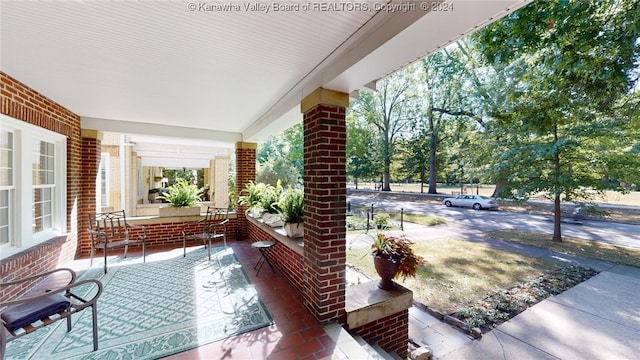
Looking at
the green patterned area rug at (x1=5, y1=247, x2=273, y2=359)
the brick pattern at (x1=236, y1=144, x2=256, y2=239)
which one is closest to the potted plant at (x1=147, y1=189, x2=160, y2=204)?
the brick pattern at (x1=236, y1=144, x2=256, y2=239)

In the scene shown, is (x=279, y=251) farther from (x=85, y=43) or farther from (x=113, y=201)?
(x=113, y=201)

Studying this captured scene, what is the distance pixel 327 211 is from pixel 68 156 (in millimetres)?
5256

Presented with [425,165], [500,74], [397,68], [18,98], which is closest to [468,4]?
[397,68]

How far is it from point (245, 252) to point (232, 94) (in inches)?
132

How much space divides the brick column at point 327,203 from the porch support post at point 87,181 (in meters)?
5.21

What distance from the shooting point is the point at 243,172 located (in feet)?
22.6

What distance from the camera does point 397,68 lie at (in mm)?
2434

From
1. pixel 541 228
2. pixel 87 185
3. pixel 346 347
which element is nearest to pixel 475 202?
pixel 541 228

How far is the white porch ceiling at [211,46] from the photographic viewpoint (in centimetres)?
184

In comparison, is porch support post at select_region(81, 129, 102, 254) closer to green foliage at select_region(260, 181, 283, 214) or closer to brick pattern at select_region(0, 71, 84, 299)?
brick pattern at select_region(0, 71, 84, 299)

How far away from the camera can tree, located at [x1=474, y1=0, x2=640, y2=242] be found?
302 centimetres

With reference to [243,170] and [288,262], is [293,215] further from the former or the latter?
[243,170]

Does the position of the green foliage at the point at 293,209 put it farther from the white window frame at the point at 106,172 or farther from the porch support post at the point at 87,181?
the white window frame at the point at 106,172

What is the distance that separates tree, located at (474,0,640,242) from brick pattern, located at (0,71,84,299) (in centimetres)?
611
